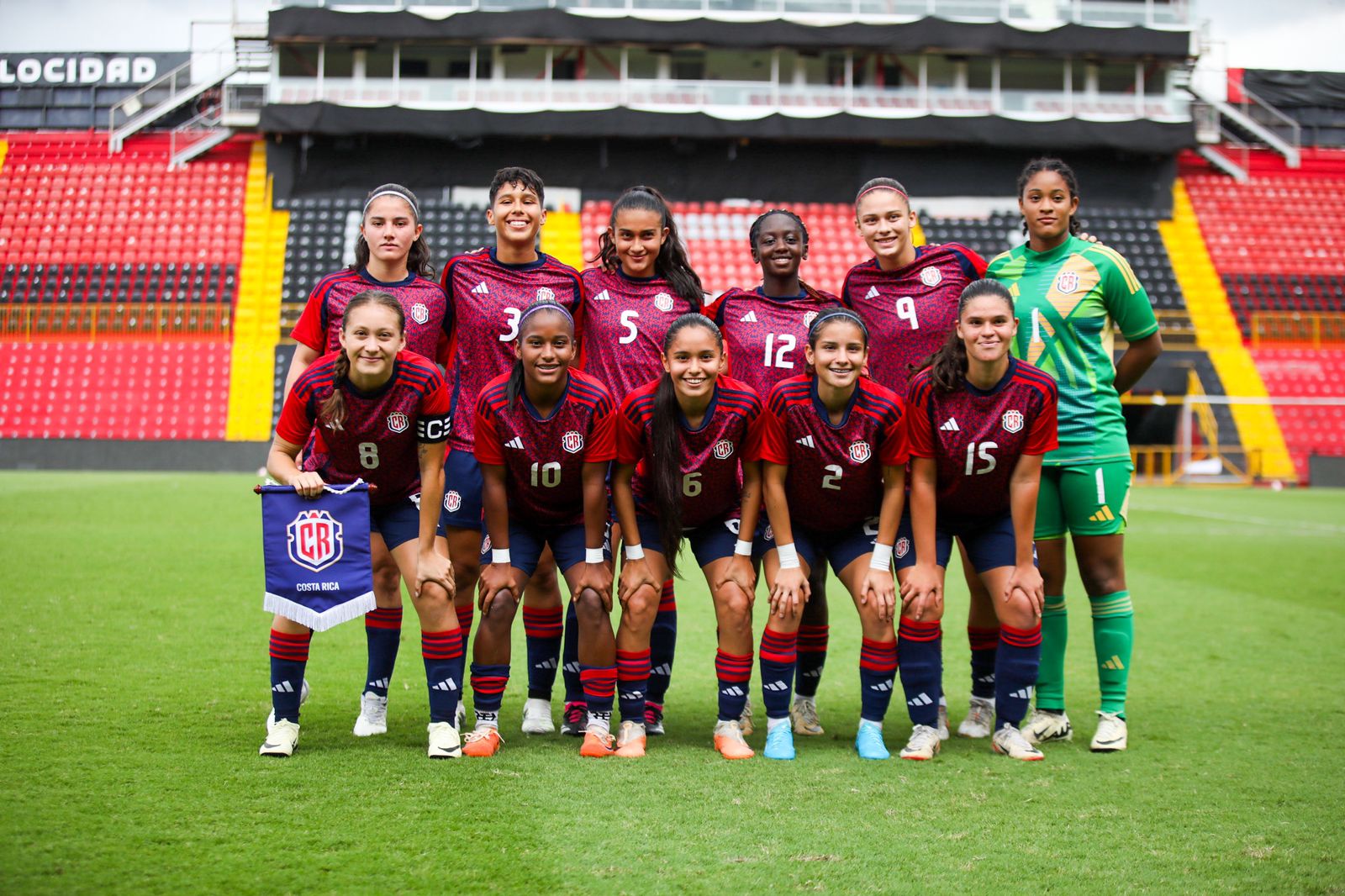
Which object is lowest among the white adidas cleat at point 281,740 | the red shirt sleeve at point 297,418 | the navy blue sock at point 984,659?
the white adidas cleat at point 281,740

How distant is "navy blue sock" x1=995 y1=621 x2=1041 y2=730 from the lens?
4.43 m

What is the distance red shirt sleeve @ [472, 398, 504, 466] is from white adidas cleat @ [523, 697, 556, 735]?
0.97 metres

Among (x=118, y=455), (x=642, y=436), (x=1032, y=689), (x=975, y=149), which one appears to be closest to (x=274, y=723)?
(x=642, y=436)

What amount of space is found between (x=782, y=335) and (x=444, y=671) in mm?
1764

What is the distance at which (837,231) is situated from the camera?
27094 millimetres

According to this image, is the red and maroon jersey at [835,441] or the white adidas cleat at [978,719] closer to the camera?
the red and maroon jersey at [835,441]

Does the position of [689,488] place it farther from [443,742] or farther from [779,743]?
[443,742]

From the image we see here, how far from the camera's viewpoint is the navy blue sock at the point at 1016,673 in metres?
4.43

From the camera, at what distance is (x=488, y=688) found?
4.40 m

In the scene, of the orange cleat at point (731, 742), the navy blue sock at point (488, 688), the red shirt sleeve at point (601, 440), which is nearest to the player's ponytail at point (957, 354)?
the red shirt sleeve at point (601, 440)

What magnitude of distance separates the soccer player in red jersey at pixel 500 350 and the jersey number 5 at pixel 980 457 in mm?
1585

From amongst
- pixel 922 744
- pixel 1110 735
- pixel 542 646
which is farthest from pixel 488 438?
pixel 1110 735

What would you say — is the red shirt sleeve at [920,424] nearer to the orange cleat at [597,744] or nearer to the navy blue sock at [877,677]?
the navy blue sock at [877,677]

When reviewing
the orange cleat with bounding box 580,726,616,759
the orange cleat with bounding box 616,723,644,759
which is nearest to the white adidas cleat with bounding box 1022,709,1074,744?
the orange cleat with bounding box 616,723,644,759
